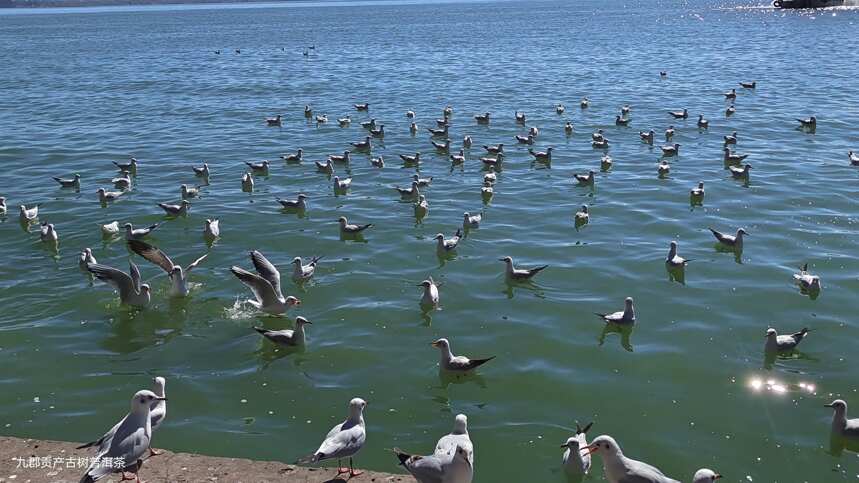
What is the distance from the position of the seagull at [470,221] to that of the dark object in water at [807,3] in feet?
461

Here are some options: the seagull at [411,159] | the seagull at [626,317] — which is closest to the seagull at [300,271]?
the seagull at [626,317]

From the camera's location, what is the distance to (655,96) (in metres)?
51.0

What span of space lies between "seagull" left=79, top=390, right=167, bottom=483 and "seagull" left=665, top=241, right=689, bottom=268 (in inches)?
583

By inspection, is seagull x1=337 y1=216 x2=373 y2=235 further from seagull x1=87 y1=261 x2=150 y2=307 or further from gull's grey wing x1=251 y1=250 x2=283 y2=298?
seagull x1=87 y1=261 x2=150 y2=307

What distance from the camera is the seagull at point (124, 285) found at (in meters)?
19.0

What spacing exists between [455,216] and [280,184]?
865 cm

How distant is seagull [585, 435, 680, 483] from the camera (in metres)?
12.0

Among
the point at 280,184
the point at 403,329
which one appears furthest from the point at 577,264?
the point at 280,184

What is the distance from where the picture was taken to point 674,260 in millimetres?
22031

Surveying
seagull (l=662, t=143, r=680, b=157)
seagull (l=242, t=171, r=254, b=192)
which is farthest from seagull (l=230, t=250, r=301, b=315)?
seagull (l=662, t=143, r=680, b=157)

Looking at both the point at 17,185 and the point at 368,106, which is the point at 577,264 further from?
the point at 368,106

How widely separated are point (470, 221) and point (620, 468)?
14.6m

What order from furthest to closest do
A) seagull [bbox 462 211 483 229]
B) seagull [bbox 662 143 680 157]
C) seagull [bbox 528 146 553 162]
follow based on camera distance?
seagull [bbox 662 143 680 157]
seagull [bbox 528 146 553 162]
seagull [bbox 462 211 483 229]

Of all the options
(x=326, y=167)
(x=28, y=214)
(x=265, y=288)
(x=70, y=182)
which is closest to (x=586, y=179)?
(x=326, y=167)
